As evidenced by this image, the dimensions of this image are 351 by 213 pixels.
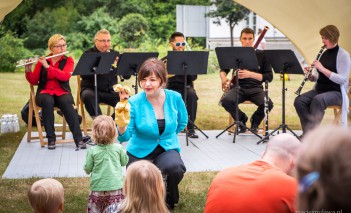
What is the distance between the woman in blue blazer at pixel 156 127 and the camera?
5043mm

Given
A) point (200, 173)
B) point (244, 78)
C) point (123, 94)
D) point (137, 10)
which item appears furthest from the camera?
point (137, 10)

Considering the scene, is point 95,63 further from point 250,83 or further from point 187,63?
point 250,83

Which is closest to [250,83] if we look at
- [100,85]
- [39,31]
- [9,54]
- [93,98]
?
[100,85]

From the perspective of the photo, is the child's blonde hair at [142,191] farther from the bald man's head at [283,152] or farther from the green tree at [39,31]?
the green tree at [39,31]

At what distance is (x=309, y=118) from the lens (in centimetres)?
794

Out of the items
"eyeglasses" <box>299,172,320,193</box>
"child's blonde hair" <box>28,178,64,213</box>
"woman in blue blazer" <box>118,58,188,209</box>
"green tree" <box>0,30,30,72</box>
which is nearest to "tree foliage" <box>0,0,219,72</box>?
"green tree" <box>0,30,30,72</box>

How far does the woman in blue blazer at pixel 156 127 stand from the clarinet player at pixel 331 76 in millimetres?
3101

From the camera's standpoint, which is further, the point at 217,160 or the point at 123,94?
the point at 217,160

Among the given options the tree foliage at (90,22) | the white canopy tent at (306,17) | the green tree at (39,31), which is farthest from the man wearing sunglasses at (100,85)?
the green tree at (39,31)

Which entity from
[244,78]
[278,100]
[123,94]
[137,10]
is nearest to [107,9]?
[137,10]

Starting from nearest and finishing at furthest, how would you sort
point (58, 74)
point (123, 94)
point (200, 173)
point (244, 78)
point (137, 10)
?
point (123, 94) → point (200, 173) → point (58, 74) → point (244, 78) → point (137, 10)

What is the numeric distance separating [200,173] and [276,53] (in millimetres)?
2454

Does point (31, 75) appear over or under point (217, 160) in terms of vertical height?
over

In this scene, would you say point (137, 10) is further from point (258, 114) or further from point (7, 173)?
point (7, 173)
